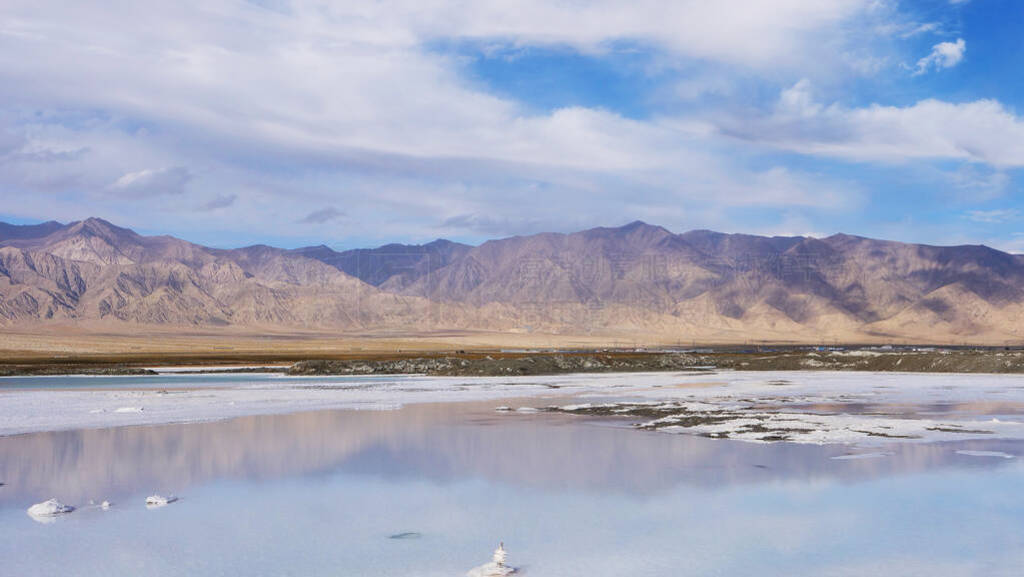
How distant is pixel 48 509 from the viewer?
458 inches

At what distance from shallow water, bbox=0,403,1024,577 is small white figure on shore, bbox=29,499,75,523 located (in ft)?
0.62

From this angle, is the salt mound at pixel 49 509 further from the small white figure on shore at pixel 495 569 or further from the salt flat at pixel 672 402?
the salt flat at pixel 672 402

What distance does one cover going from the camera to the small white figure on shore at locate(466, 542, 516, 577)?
8.61 meters

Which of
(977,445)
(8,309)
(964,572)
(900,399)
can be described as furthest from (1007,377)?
(8,309)

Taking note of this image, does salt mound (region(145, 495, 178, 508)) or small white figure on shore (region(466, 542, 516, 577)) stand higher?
small white figure on shore (region(466, 542, 516, 577))

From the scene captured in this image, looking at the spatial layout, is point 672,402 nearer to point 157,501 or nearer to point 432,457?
point 432,457

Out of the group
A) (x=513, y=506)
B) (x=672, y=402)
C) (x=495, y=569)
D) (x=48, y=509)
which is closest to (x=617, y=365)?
(x=672, y=402)

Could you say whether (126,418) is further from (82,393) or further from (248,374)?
(248,374)

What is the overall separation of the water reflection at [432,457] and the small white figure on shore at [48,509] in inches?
33.3

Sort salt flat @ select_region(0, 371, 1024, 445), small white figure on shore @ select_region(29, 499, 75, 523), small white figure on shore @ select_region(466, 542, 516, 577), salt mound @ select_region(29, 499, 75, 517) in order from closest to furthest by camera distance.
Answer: small white figure on shore @ select_region(466, 542, 516, 577), small white figure on shore @ select_region(29, 499, 75, 523), salt mound @ select_region(29, 499, 75, 517), salt flat @ select_region(0, 371, 1024, 445)

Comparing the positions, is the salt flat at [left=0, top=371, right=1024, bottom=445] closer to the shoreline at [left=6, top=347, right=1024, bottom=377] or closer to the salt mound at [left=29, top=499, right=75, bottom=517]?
the shoreline at [left=6, top=347, right=1024, bottom=377]

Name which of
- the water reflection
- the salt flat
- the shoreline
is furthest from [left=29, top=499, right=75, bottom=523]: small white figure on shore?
the shoreline

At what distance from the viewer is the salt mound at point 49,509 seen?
37.8 feet

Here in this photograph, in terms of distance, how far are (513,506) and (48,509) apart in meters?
6.35
